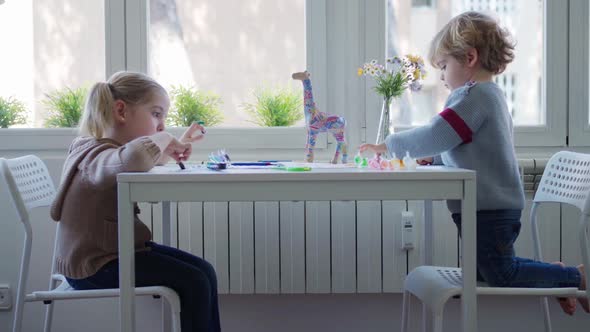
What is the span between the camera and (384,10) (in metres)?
2.48

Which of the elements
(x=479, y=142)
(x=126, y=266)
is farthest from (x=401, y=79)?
(x=126, y=266)

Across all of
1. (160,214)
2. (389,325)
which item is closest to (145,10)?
(160,214)

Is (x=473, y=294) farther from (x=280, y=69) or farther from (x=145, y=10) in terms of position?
(x=145, y=10)

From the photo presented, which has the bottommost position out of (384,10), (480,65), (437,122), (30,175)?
(30,175)

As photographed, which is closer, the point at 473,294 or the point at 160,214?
the point at 473,294

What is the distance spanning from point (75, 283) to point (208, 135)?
94 centimetres

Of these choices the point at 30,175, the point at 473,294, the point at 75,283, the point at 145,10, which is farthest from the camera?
the point at 145,10

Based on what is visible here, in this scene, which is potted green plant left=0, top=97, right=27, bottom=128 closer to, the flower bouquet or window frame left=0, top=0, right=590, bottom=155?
window frame left=0, top=0, right=590, bottom=155

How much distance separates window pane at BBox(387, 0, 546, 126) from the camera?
2537mm

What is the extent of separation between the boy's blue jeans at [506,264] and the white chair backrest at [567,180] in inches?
7.0

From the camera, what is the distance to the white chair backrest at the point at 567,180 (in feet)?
5.94

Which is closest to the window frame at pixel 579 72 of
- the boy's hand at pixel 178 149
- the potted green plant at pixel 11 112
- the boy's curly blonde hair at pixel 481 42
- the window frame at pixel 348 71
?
the window frame at pixel 348 71

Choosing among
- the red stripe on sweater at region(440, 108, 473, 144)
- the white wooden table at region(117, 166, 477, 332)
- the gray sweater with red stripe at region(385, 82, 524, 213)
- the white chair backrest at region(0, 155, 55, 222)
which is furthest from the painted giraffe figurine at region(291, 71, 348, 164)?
the white chair backrest at region(0, 155, 55, 222)

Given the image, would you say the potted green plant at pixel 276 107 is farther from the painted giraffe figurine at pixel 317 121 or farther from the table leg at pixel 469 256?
the table leg at pixel 469 256
